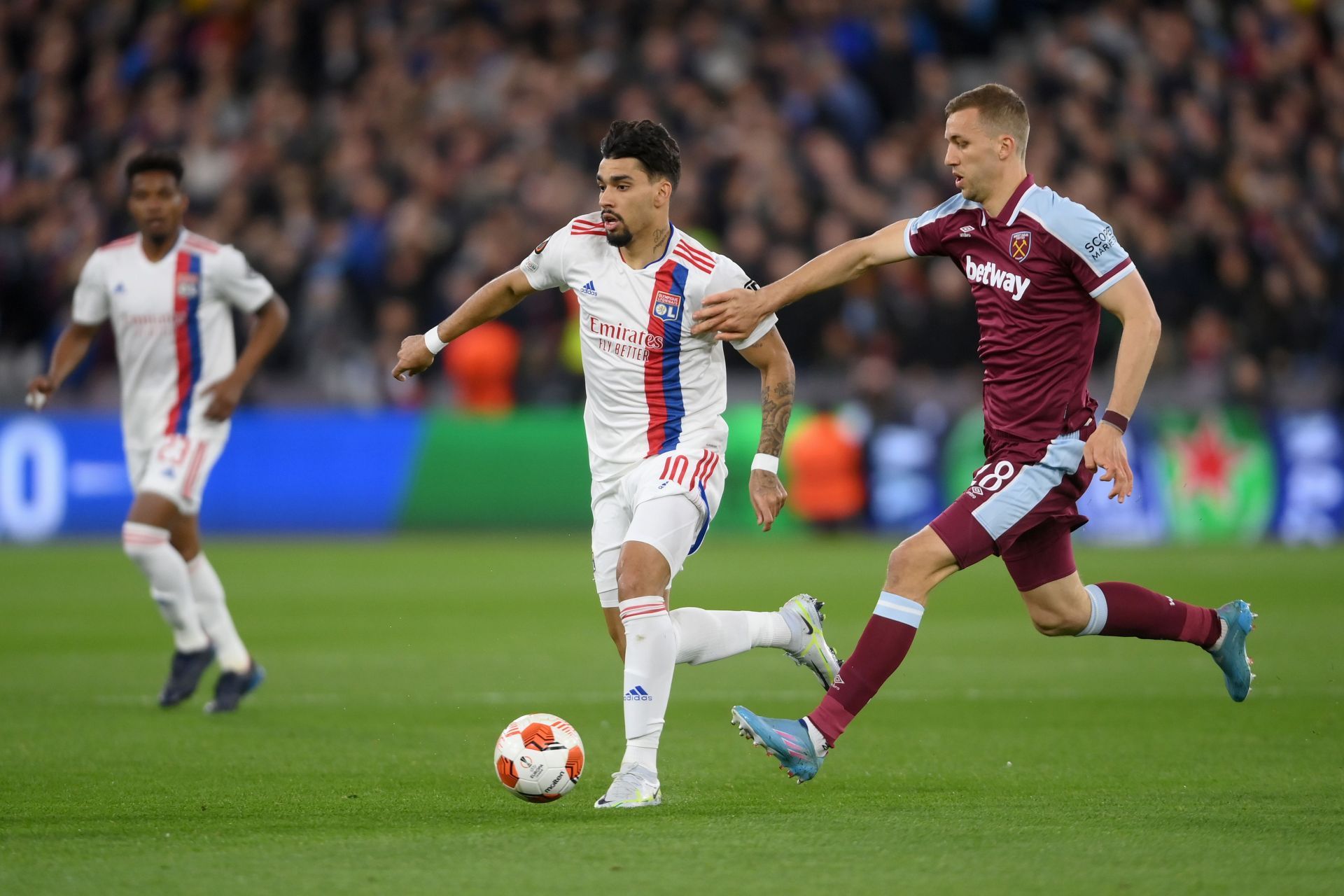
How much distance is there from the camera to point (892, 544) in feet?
59.5

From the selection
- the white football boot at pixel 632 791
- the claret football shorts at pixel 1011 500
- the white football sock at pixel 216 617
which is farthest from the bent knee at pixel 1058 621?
the white football sock at pixel 216 617

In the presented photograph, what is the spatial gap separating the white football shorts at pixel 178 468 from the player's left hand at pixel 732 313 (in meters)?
3.63

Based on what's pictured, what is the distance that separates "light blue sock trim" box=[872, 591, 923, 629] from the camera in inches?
258

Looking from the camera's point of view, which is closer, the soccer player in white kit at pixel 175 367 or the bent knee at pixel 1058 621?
the bent knee at pixel 1058 621

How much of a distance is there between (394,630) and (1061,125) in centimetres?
1168

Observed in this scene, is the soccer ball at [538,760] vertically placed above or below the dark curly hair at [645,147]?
below

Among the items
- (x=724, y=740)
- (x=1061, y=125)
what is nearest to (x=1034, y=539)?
(x=724, y=740)

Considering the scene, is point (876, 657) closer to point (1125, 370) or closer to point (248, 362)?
point (1125, 370)

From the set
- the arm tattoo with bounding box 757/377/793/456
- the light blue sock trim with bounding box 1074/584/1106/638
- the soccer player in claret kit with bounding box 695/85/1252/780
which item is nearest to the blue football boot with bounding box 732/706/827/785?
the soccer player in claret kit with bounding box 695/85/1252/780

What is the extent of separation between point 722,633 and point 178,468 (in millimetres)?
3596

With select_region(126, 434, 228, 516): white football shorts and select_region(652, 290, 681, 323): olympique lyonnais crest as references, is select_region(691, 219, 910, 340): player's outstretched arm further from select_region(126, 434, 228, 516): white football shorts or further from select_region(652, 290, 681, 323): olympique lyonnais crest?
select_region(126, 434, 228, 516): white football shorts

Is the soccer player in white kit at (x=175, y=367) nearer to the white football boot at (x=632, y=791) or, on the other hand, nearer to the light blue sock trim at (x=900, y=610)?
the white football boot at (x=632, y=791)

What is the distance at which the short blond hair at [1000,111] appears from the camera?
668 centimetres

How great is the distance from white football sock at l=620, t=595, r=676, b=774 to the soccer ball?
0.20 metres
